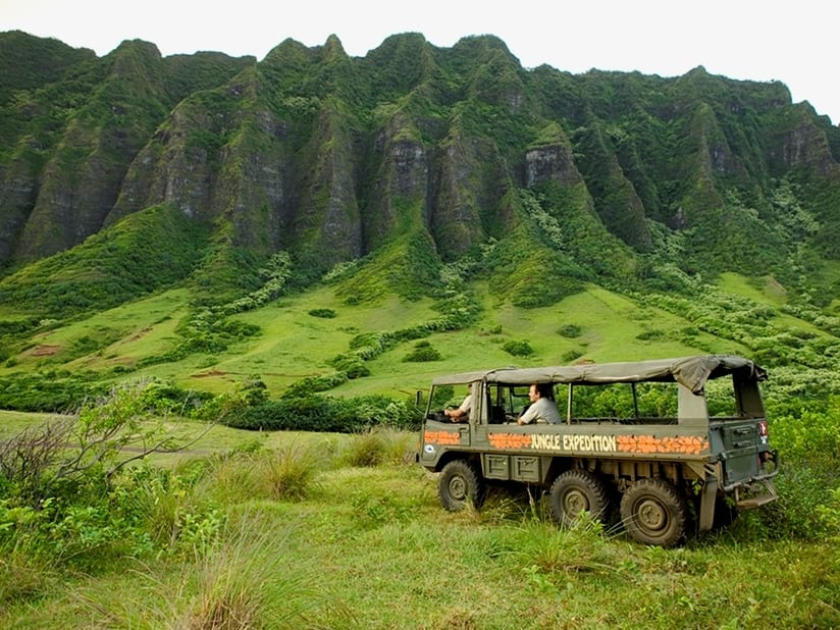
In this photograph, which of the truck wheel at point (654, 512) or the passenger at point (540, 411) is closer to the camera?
the truck wheel at point (654, 512)

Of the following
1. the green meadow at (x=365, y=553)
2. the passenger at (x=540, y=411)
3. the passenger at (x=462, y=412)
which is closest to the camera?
the green meadow at (x=365, y=553)

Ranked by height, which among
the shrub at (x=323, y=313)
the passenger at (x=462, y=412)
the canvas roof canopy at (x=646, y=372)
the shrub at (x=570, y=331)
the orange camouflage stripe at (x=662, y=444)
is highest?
the shrub at (x=323, y=313)

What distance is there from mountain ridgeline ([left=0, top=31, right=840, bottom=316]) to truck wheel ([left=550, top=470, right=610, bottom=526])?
66942mm

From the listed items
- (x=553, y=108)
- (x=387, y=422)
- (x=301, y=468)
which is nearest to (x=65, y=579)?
(x=301, y=468)

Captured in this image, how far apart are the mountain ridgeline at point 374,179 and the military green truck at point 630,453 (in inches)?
2581

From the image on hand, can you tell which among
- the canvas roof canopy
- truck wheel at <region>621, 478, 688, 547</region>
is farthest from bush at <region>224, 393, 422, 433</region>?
truck wheel at <region>621, 478, 688, 547</region>

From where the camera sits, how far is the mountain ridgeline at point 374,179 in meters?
88.1

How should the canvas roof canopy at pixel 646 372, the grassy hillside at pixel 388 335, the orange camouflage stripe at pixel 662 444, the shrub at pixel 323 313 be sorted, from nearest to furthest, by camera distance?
the orange camouflage stripe at pixel 662 444
the canvas roof canopy at pixel 646 372
the grassy hillside at pixel 388 335
the shrub at pixel 323 313

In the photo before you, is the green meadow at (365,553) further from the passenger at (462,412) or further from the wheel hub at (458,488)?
the passenger at (462,412)

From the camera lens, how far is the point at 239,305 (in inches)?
3007

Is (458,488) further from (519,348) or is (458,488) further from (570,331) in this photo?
(570,331)

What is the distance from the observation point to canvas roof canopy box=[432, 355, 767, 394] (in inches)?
330

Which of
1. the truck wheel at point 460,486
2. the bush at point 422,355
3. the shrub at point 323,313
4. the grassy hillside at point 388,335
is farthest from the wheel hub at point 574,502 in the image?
the shrub at point 323,313

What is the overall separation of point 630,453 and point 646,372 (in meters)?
1.28
